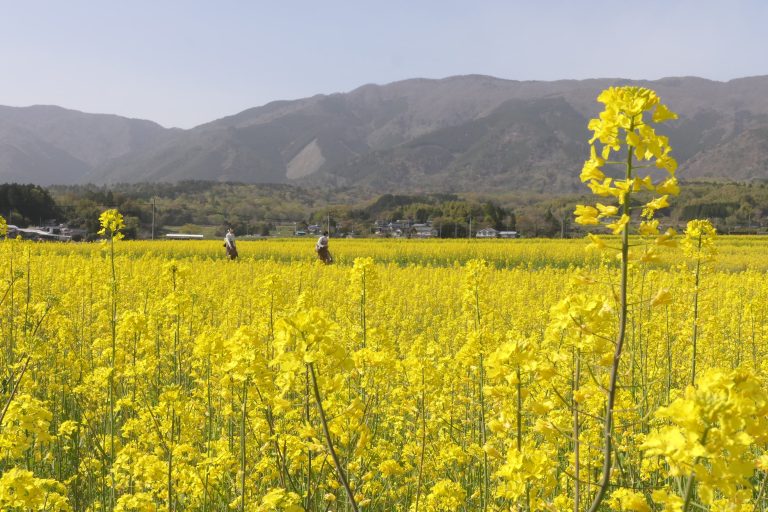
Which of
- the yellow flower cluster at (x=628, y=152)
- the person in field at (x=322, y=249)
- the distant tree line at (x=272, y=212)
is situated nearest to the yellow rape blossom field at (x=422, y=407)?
the yellow flower cluster at (x=628, y=152)

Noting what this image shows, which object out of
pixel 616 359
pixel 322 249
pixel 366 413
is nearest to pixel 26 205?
pixel 322 249

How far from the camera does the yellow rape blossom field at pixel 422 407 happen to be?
2.17m

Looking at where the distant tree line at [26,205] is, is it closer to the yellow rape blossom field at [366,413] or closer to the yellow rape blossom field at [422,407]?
the yellow rape blossom field at [366,413]

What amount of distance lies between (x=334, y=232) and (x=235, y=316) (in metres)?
48.9

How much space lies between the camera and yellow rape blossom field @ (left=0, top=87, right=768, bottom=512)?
2174 millimetres

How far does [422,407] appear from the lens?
362 centimetres

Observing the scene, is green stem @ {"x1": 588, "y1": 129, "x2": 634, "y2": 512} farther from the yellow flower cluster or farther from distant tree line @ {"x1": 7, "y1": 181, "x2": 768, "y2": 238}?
distant tree line @ {"x1": 7, "y1": 181, "x2": 768, "y2": 238}

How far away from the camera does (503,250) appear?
2914cm

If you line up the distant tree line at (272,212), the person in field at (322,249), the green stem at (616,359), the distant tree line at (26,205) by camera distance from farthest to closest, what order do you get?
the distant tree line at (272,212) < the distant tree line at (26,205) < the person in field at (322,249) < the green stem at (616,359)

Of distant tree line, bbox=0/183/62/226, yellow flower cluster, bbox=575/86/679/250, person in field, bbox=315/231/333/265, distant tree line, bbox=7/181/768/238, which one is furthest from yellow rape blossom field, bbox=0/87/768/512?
distant tree line, bbox=0/183/62/226

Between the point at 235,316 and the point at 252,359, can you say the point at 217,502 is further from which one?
the point at 235,316

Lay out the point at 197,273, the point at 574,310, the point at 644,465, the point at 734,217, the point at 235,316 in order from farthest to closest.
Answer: the point at 734,217, the point at 197,273, the point at 235,316, the point at 644,465, the point at 574,310

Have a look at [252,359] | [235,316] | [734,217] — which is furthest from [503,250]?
[734,217]

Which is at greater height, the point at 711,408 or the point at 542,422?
the point at 711,408
